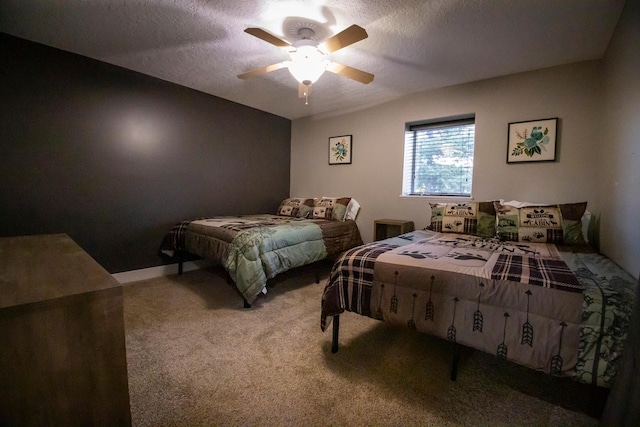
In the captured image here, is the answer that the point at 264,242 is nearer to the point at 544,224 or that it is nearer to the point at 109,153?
the point at 109,153

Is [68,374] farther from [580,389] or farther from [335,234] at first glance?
[335,234]

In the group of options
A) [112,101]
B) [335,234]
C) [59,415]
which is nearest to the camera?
[59,415]

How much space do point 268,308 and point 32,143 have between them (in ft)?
8.41

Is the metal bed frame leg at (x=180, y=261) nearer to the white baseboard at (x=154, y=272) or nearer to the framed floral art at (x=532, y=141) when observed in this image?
the white baseboard at (x=154, y=272)

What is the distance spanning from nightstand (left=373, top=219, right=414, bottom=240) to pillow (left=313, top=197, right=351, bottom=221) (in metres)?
0.46

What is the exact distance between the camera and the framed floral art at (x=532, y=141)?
2.54 metres

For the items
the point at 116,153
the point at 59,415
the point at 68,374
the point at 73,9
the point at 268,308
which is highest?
the point at 73,9

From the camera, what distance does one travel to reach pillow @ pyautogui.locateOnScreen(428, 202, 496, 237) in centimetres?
246

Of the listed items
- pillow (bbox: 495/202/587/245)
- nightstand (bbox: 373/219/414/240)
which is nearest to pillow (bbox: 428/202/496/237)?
pillow (bbox: 495/202/587/245)

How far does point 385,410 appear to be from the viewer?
1279 mm

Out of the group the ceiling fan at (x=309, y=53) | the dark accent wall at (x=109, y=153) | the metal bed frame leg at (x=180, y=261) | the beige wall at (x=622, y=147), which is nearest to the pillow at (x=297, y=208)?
the dark accent wall at (x=109, y=153)

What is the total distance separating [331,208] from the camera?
12.0 feet

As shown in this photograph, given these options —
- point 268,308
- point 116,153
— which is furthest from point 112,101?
point 268,308

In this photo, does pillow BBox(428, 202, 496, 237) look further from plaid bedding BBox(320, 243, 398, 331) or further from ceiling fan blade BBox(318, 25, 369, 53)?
ceiling fan blade BBox(318, 25, 369, 53)
